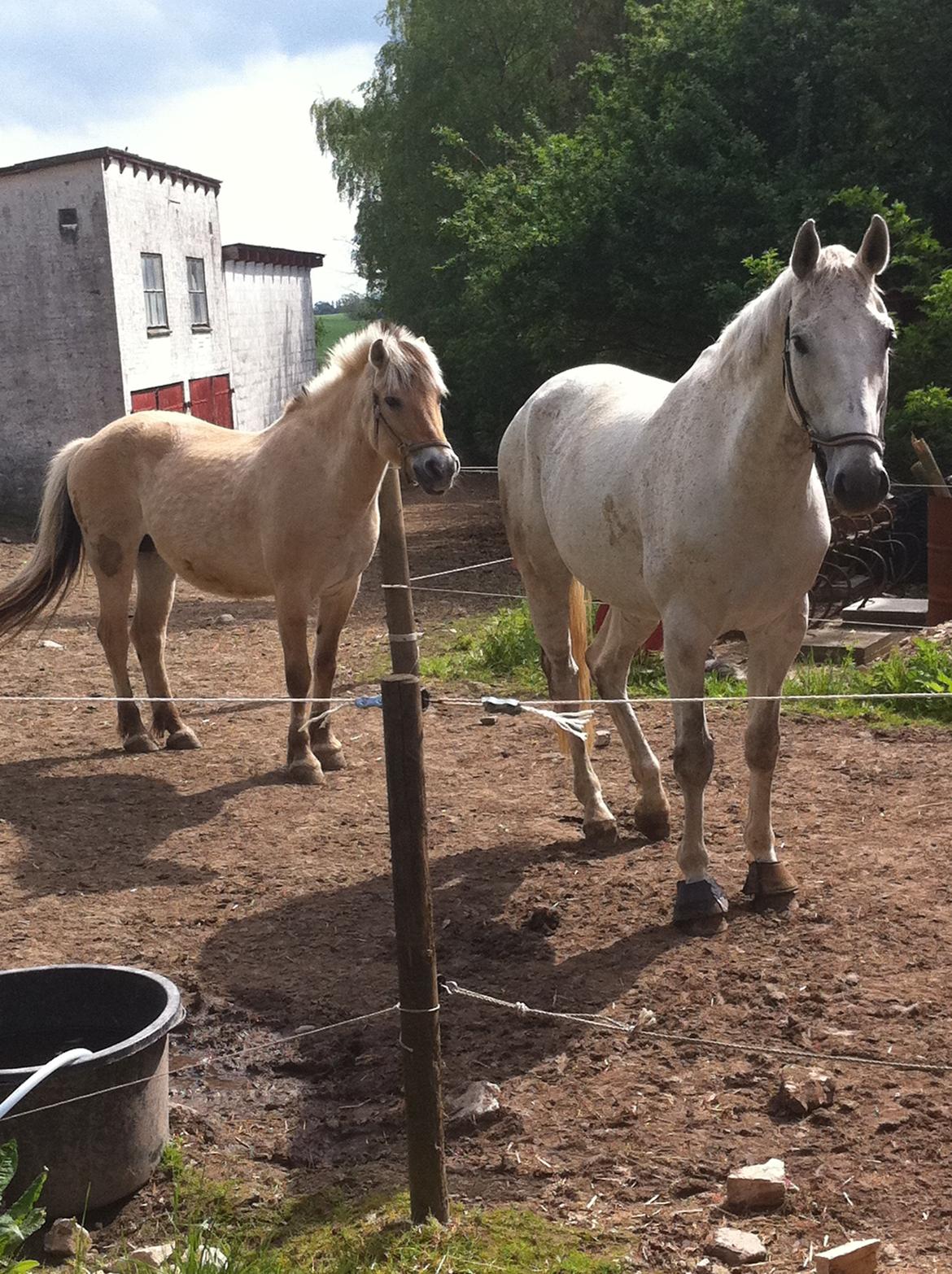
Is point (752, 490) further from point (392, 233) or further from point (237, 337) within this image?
point (392, 233)

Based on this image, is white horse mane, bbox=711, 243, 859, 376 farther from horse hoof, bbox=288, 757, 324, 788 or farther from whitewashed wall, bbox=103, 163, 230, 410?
whitewashed wall, bbox=103, 163, 230, 410

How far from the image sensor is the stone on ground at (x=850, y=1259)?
8.09 feet

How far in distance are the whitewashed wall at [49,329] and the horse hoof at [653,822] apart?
46.3 feet

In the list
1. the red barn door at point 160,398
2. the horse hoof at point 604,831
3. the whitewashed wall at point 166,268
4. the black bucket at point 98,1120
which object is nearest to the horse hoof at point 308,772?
the horse hoof at point 604,831

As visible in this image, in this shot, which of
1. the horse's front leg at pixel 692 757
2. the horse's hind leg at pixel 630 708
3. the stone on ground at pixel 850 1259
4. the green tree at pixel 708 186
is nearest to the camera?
the stone on ground at pixel 850 1259

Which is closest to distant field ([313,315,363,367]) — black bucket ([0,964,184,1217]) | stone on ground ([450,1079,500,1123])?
stone on ground ([450,1079,500,1123])

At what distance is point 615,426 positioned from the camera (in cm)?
501

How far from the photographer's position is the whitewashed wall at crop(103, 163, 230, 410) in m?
17.9

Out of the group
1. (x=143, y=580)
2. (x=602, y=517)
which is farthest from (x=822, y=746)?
(x=143, y=580)

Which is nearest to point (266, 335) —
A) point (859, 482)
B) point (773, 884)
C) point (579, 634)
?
point (579, 634)

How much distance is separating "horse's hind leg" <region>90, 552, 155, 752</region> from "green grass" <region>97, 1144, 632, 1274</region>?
14.2 feet

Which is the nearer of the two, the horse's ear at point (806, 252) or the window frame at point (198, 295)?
the horse's ear at point (806, 252)

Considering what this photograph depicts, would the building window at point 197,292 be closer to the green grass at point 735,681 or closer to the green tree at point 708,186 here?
the green tree at point 708,186

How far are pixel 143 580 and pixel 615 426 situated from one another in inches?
139
